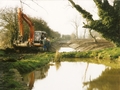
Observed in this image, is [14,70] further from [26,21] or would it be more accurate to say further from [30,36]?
[30,36]

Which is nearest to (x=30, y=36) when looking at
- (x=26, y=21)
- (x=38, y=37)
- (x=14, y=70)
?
(x=26, y=21)

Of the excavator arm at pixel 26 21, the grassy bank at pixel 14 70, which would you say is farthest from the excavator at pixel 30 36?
the grassy bank at pixel 14 70

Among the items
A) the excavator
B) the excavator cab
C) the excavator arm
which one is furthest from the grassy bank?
the excavator cab

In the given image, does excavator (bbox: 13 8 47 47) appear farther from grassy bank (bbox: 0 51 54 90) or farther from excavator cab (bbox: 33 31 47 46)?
grassy bank (bbox: 0 51 54 90)

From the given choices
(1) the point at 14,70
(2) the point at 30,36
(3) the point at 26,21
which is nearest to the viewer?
(1) the point at 14,70

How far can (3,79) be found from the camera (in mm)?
9805

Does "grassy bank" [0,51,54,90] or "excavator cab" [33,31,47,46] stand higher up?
"excavator cab" [33,31,47,46]

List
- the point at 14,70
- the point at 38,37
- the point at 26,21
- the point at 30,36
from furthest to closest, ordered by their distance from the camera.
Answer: the point at 38,37
the point at 30,36
the point at 26,21
the point at 14,70


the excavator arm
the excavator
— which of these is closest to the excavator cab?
the excavator

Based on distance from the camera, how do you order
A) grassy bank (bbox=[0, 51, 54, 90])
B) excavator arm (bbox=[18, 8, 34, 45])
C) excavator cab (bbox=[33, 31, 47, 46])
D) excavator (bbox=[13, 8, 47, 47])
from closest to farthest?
grassy bank (bbox=[0, 51, 54, 90]) → excavator arm (bbox=[18, 8, 34, 45]) → excavator (bbox=[13, 8, 47, 47]) → excavator cab (bbox=[33, 31, 47, 46])

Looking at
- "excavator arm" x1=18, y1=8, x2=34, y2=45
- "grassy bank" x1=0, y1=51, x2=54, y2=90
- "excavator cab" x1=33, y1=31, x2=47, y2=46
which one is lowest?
"grassy bank" x1=0, y1=51, x2=54, y2=90

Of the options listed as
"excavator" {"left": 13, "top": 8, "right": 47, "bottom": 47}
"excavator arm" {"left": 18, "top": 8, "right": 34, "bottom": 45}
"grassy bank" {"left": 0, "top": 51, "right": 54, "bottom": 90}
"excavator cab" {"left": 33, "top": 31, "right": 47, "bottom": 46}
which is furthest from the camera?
"excavator cab" {"left": 33, "top": 31, "right": 47, "bottom": 46}

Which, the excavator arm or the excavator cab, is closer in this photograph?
the excavator arm

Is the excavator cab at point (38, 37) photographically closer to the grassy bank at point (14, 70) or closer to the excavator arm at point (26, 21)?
the excavator arm at point (26, 21)
